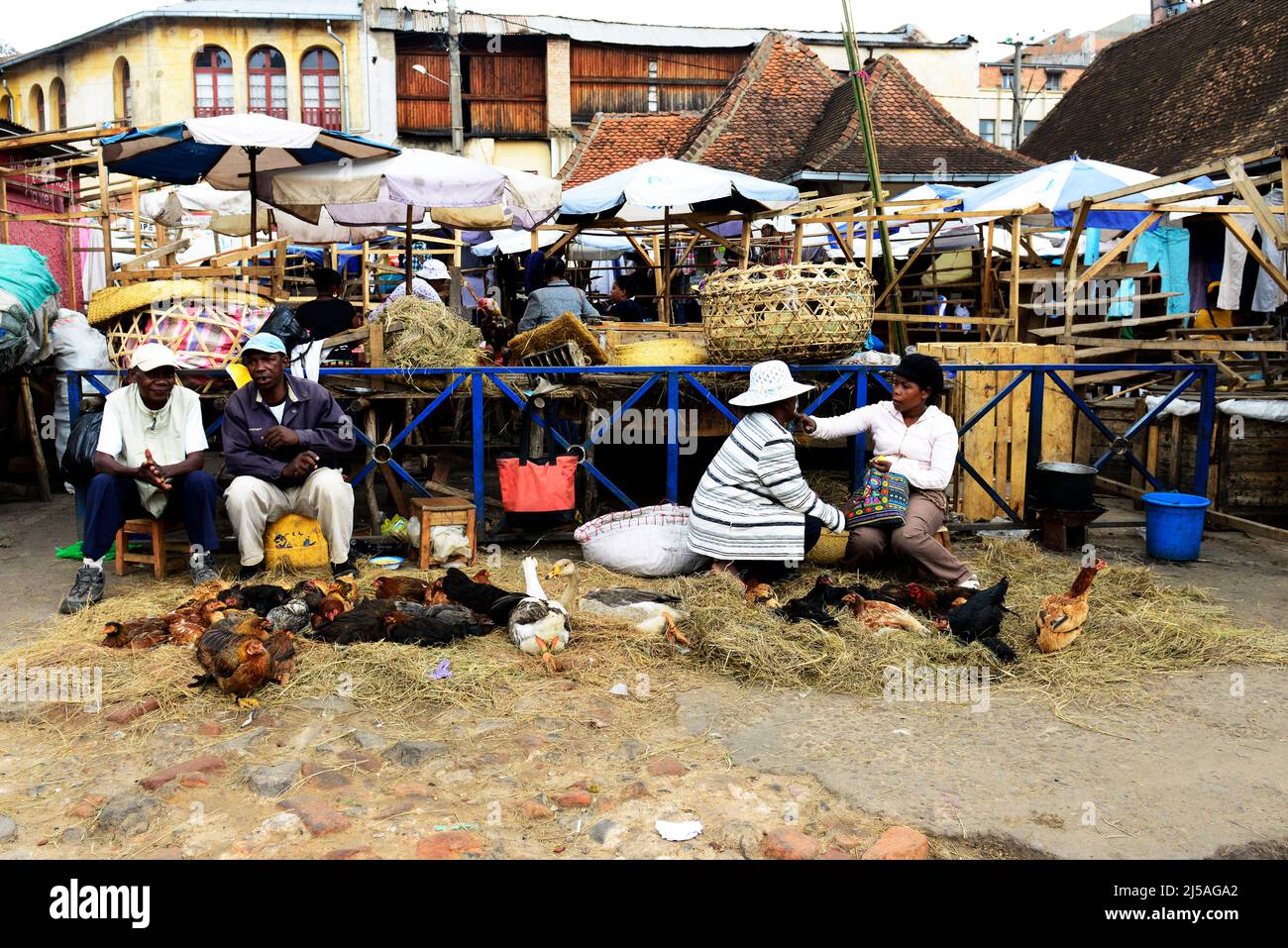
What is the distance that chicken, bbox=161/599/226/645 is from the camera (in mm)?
4926

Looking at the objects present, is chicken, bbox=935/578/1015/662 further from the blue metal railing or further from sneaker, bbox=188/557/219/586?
sneaker, bbox=188/557/219/586

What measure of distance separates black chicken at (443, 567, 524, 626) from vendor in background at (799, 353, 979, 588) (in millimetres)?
2238

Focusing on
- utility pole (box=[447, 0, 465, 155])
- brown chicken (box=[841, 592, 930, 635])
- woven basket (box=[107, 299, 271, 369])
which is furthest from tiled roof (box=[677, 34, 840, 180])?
brown chicken (box=[841, 592, 930, 635])

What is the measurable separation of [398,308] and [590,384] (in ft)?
5.56

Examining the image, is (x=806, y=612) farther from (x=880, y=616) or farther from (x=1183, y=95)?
(x=1183, y=95)

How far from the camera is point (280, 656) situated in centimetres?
449

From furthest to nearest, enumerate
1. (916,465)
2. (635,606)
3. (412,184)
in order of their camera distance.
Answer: (412,184), (916,465), (635,606)

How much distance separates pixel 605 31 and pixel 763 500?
78.7ft

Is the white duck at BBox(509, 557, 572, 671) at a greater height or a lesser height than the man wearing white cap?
lesser

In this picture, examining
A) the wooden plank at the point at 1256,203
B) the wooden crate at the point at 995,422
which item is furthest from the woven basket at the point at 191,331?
the wooden plank at the point at 1256,203

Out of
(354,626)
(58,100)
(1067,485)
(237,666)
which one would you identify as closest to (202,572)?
(354,626)

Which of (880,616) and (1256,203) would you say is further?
(1256,203)

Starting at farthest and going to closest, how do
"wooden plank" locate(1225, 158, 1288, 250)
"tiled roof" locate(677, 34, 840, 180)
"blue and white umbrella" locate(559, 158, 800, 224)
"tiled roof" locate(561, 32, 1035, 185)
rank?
"tiled roof" locate(677, 34, 840, 180)
"tiled roof" locate(561, 32, 1035, 185)
"blue and white umbrella" locate(559, 158, 800, 224)
"wooden plank" locate(1225, 158, 1288, 250)

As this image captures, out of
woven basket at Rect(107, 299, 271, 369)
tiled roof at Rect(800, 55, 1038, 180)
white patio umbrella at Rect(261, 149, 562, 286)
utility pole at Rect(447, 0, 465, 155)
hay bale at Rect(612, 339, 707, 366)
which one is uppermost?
utility pole at Rect(447, 0, 465, 155)
